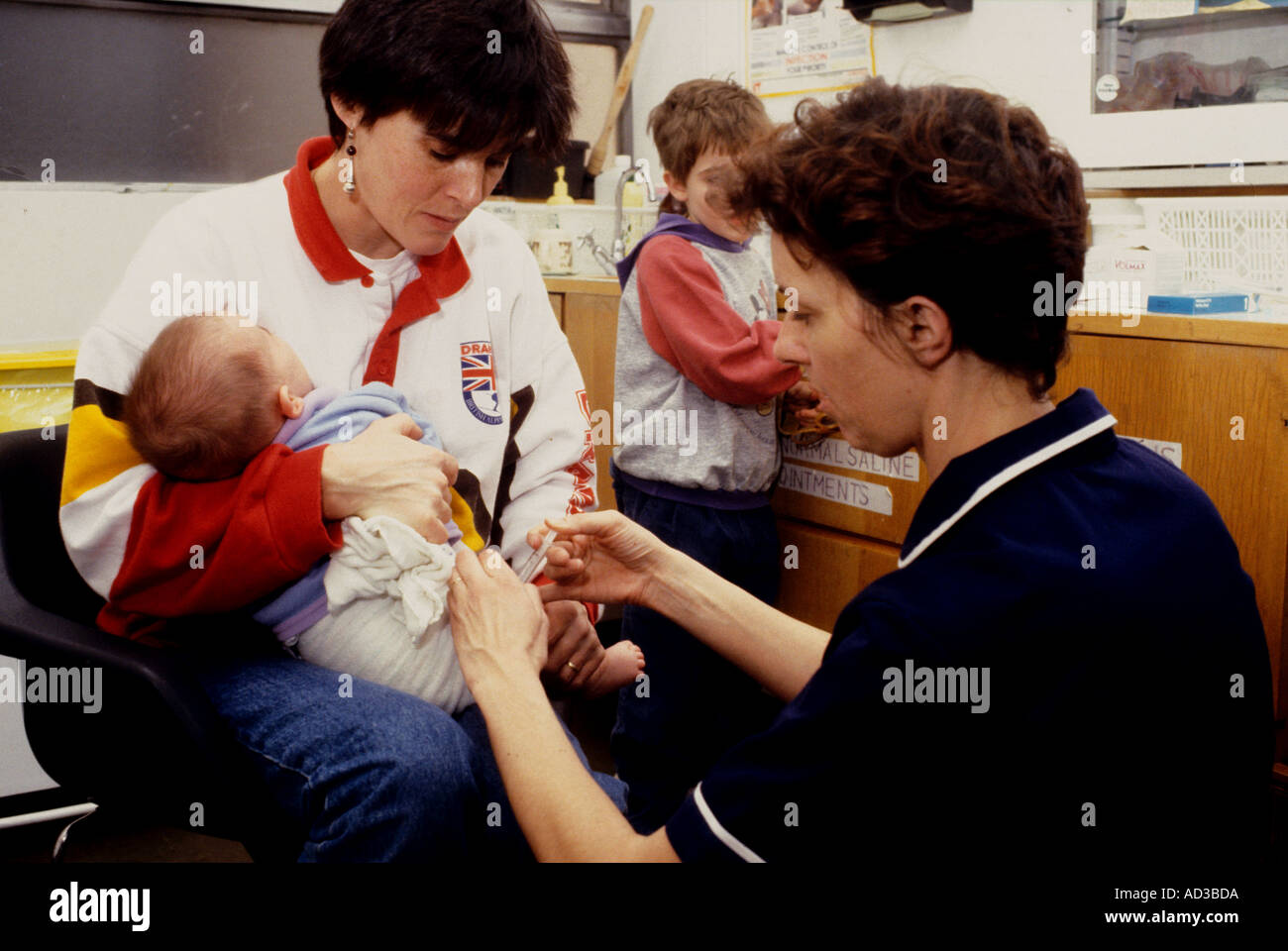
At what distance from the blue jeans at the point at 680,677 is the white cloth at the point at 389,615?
102cm

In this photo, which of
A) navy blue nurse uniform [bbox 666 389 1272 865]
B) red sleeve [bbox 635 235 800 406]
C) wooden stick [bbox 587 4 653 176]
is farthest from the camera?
wooden stick [bbox 587 4 653 176]

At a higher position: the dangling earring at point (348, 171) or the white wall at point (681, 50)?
the white wall at point (681, 50)

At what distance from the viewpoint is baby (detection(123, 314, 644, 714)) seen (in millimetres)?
1135

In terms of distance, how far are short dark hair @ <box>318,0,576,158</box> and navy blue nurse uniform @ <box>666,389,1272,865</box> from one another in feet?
2.26

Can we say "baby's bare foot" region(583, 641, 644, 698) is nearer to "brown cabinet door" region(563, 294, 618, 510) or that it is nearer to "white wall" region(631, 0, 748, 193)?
"brown cabinet door" region(563, 294, 618, 510)

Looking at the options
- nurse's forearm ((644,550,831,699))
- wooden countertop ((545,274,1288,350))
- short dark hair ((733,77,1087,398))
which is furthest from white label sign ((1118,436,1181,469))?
short dark hair ((733,77,1087,398))

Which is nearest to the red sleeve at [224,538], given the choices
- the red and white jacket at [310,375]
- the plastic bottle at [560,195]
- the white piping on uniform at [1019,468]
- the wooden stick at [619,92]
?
the red and white jacket at [310,375]

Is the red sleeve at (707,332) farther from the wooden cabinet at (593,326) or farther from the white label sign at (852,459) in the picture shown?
the wooden cabinet at (593,326)

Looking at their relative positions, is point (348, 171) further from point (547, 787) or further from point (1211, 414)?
point (1211, 414)

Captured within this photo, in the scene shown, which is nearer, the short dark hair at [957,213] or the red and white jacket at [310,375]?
the short dark hair at [957,213]

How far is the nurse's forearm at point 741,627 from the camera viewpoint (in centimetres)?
124

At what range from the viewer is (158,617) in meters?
1.20

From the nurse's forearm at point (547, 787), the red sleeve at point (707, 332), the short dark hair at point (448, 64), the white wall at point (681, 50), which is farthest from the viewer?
the white wall at point (681, 50)

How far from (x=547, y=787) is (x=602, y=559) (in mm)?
403
